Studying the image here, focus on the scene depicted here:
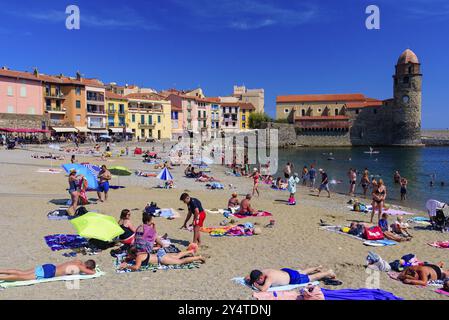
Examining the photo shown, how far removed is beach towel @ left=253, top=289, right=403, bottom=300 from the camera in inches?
245

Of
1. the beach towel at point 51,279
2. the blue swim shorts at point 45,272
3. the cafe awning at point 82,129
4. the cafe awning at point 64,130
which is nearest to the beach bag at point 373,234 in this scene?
the beach towel at point 51,279

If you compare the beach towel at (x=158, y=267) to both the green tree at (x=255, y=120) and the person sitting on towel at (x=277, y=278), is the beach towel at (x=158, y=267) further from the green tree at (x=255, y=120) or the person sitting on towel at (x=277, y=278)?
the green tree at (x=255, y=120)

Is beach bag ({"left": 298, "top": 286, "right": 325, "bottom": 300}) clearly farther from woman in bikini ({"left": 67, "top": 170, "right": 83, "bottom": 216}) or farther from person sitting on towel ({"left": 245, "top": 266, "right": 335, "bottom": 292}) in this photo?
woman in bikini ({"left": 67, "top": 170, "right": 83, "bottom": 216})

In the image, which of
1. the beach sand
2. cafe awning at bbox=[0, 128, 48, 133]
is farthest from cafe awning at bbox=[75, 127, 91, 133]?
the beach sand

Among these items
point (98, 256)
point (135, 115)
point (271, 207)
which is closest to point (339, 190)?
point (271, 207)

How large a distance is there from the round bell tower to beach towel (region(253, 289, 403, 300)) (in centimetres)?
8411

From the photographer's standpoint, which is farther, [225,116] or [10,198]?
[225,116]

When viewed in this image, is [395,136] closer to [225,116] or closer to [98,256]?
[225,116]

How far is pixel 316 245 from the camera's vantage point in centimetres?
987

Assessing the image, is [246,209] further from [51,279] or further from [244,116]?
[244,116]

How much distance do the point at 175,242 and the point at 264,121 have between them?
78318mm

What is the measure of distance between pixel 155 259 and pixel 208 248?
69.9 inches
